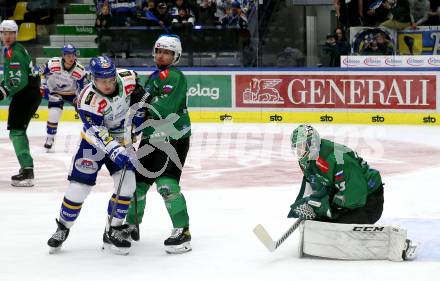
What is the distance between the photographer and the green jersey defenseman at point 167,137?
267 inches

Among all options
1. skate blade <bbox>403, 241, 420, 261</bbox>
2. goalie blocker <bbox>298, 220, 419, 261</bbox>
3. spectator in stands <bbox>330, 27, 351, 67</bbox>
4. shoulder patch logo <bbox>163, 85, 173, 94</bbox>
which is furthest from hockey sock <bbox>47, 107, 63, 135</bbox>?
skate blade <bbox>403, 241, 420, 261</bbox>

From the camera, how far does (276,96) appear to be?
15.9 metres

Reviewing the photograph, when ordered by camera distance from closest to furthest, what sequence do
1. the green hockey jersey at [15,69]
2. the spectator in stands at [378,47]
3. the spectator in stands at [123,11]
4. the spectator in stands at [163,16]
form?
the green hockey jersey at [15,69] → the spectator in stands at [378,47] → the spectator in stands at [163,16] → the spectator in stands at [123,11]

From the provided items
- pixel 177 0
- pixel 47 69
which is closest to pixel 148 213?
pixel 47 69

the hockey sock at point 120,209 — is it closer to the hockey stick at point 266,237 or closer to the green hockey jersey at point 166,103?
the green hockey jersey at point 166,103

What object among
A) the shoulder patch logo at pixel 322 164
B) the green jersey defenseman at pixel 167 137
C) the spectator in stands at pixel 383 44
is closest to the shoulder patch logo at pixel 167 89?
the green jersey defenseman at pixel 167 137

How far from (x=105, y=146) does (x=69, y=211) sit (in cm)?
59

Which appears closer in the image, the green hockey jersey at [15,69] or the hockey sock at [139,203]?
the hockey sock at [139,203]

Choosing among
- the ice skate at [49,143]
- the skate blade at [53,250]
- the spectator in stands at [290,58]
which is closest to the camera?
the skate blade at [53,250]

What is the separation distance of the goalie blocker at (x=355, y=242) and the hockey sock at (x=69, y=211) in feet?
5.18

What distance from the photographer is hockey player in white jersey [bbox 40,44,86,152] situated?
1236 centimetres

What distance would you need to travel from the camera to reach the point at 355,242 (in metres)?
6.35

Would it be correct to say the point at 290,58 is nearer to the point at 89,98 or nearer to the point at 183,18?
the point at 183,18

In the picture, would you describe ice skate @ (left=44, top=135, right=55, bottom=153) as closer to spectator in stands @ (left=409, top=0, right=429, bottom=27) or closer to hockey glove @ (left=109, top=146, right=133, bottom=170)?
hockey glove @ (left=109, top=146, right=133, bottom=170)
